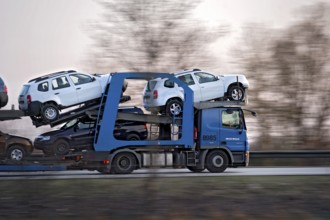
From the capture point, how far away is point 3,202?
1353cm

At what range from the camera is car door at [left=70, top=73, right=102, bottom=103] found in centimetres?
1948

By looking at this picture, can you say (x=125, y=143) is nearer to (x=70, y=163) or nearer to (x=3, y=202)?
(x=70, y=163)

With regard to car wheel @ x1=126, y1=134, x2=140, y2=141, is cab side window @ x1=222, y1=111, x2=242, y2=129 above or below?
above

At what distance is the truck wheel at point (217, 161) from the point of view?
2131cm

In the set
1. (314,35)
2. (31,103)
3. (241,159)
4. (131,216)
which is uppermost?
(314,35)

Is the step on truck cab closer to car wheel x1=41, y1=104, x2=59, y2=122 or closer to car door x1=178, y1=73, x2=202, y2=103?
car door x1=178, y1=73, x2=202, y2=103

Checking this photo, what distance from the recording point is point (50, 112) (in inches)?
752

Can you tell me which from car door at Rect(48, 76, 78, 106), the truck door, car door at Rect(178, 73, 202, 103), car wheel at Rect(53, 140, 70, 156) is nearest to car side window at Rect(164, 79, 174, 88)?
car door at Rect(178, 73, 202, 103)

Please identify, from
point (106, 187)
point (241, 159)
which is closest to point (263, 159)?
point (241, 159)

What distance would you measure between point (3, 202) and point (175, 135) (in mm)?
8087

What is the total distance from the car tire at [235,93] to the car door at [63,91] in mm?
5154

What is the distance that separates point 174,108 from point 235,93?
7.39ft

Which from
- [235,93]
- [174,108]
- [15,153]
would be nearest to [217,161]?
[235,93]

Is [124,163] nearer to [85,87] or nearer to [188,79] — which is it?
[85,87]
